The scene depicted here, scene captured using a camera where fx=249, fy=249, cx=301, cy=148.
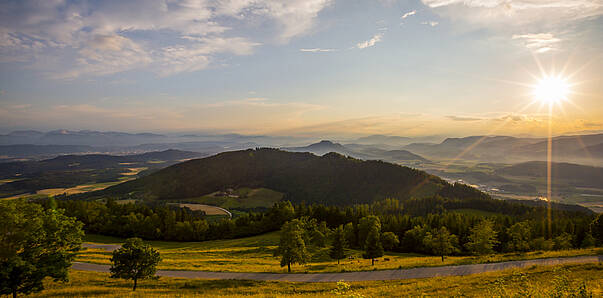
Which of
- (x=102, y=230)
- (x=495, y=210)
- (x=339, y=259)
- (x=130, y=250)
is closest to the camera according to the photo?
(x=130, y=250)

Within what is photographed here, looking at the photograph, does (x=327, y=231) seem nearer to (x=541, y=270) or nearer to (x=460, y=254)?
(x=460, y=254)

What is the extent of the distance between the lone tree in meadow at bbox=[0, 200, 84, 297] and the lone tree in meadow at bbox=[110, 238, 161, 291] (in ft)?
17.6

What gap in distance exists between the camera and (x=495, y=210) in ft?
527

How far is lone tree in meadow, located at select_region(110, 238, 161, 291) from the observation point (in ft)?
91.0

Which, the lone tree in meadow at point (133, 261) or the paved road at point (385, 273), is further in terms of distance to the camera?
the paved road at point (385, 273)

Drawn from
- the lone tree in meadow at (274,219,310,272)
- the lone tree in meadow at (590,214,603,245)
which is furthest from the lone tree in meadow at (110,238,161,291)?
the lone tree in meadow at (590,214,603,245)

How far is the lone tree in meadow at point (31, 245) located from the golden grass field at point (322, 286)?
19.0ft

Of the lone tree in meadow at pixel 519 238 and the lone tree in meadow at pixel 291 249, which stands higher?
the lone tree in meadow at pixel 291 249

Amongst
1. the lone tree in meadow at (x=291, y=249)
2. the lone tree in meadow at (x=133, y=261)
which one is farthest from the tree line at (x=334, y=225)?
the lone tree in meadow at (x=133, y=261)

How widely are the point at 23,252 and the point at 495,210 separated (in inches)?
8108

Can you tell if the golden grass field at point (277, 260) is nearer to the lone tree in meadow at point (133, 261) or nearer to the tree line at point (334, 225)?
the lone tree in meadow at point (133, 261)

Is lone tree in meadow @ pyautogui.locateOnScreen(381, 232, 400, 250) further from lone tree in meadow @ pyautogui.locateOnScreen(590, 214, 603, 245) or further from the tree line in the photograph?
lone tree in meadow @ pyautogui.locateOnScreen(590, 214, 603, 245)

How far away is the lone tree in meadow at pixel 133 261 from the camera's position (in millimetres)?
27734

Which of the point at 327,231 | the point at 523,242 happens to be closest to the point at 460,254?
the point at 523,242
